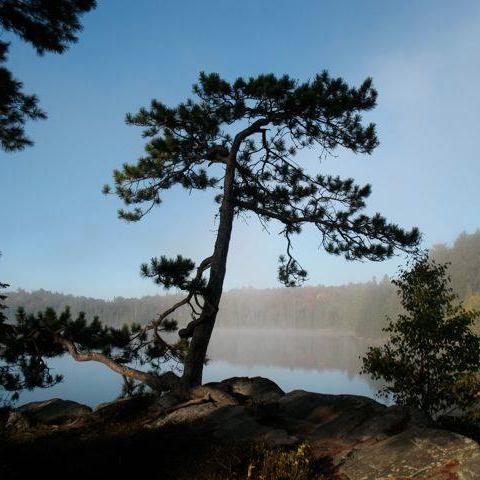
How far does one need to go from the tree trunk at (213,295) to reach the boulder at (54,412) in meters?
2.45

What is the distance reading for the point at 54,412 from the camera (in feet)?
29.5

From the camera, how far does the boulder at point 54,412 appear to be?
8516mm

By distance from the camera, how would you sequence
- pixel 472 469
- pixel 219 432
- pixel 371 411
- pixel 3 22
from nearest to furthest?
1. pixel 472 469
2. pixel 219 432
3. pixel 371 411
4. pixel 3 22

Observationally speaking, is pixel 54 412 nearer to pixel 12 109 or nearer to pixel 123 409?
pixel 123 409

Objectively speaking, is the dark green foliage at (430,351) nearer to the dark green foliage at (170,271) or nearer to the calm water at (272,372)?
the dark green foliage at (170,271)

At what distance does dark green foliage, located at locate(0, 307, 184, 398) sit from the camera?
31.9 feet

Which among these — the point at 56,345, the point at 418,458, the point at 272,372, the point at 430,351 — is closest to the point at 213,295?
the point at 56,345

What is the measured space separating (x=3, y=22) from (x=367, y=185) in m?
8.84

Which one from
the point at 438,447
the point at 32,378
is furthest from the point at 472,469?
the point at 32,378

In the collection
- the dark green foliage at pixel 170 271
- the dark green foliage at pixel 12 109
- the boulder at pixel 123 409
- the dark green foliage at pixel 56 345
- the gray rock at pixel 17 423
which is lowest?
the gray rock at pixel 17 423

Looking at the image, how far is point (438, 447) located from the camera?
5.12m

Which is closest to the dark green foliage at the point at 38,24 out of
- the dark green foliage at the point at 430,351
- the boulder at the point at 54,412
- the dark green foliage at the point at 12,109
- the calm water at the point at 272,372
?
the dark green foliage at the point at 12,109

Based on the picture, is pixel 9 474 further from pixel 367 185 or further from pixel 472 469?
pixel 367 185

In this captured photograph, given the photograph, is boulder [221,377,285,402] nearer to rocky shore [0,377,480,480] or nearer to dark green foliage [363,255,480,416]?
rocky shore [0,377,480,480]
